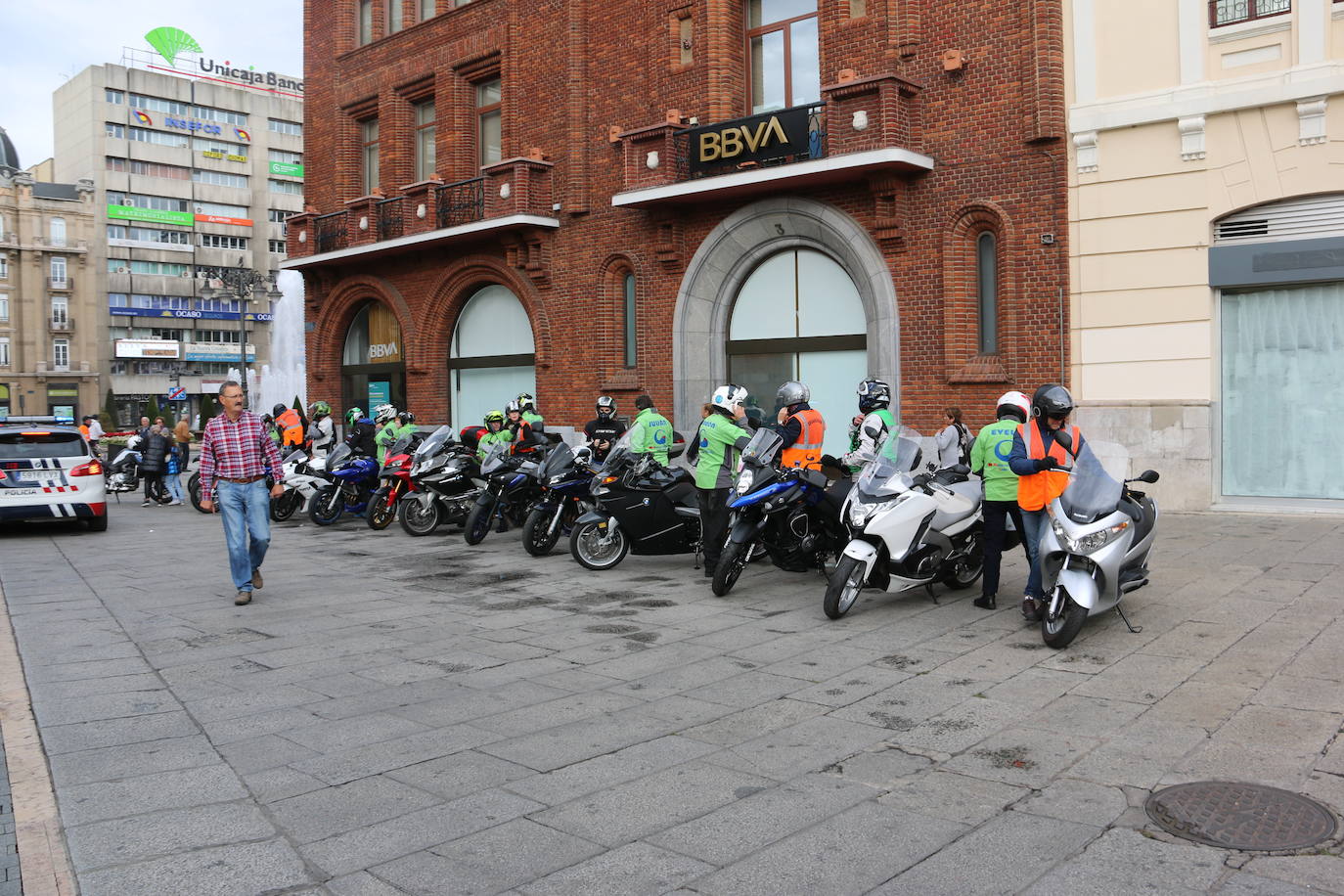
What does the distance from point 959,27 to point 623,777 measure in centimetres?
1263

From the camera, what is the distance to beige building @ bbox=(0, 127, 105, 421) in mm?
71312

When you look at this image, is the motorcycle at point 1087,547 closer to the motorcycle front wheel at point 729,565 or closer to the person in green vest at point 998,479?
the person in green vest at point 998,479

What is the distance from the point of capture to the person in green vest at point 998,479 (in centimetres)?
764

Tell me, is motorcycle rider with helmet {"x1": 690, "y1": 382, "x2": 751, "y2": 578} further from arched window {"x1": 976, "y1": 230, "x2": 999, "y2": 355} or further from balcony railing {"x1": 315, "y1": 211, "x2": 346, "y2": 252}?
balcony railing {"x1": 315, "y1": 211, "x2": 346, "y2": 252}

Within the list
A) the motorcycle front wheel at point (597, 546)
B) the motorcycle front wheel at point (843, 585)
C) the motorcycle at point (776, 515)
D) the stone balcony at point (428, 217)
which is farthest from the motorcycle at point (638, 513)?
the stone balcony at point (428, 217)

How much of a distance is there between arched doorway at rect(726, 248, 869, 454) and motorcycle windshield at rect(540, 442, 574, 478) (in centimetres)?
490

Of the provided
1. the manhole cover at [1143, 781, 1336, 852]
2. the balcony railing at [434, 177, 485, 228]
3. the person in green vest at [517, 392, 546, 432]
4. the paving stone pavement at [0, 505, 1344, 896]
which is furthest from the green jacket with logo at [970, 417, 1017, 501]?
the balcony railing at [434, 177, 485, 228]

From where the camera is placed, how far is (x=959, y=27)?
46.9 ft

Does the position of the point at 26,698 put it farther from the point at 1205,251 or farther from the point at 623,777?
the point at 1205,251

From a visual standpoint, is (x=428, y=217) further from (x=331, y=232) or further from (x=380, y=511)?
(x=380, y=511)

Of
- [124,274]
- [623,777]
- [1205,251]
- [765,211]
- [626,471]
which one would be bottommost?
[623,777]

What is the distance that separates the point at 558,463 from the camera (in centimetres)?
1121

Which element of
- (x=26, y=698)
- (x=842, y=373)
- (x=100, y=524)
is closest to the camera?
(x=26, y=698)

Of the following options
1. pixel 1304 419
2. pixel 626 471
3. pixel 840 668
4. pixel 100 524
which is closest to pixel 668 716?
pixel 840 668
